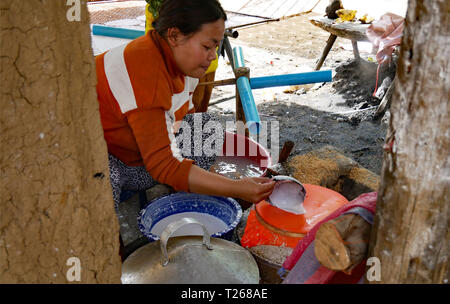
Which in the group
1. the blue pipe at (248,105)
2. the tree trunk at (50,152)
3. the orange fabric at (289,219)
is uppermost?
the tree trunk at (50,152)

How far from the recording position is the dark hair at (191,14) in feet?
6.31

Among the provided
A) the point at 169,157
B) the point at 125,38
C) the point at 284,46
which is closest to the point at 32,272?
the point at 169,157

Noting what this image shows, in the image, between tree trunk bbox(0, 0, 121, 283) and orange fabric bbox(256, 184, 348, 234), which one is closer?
tree trunk bbox(0, 0, 121, 283)

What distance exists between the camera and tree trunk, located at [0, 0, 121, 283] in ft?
3.33

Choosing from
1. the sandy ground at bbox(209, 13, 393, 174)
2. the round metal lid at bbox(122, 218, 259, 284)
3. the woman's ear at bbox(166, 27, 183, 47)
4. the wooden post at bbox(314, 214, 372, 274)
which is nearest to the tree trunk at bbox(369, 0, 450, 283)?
the wooden post at bbox(314, 214, 372, 274)

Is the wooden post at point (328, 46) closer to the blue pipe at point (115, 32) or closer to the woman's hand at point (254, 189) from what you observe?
the blue pipe at point (115, 32)

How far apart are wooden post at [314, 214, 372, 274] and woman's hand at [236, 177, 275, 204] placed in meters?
0.71

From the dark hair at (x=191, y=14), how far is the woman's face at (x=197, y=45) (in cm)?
2

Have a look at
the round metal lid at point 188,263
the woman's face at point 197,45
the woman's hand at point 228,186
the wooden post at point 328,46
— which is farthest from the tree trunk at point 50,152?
the wooden post at point 328,46

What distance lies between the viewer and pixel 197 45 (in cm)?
197

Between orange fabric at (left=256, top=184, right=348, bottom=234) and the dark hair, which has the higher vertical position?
the dark hair

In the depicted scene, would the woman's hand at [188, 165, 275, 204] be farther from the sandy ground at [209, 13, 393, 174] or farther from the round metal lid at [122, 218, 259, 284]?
the sandy ground at [209, 13, 393, 174]
